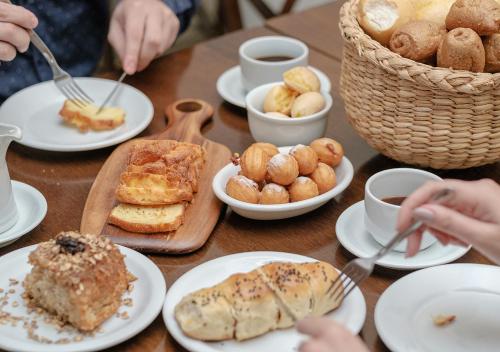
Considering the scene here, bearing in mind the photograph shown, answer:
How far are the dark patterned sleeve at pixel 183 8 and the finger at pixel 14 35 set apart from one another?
59cm

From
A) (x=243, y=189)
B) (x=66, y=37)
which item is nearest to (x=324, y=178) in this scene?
(x=243, y=189)

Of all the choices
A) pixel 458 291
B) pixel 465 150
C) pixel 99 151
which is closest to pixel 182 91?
pixel 99 151

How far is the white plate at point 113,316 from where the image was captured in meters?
1.03

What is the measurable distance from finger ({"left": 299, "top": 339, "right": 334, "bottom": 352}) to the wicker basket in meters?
0.58

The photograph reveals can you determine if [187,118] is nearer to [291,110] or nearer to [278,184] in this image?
[291,110]

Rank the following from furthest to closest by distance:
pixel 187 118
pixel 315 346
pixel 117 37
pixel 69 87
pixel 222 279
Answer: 1. pixel 117 37
2. pixel 69 87
3. pixel 187 118
4. pixel 222 279
5. pixel 315 346

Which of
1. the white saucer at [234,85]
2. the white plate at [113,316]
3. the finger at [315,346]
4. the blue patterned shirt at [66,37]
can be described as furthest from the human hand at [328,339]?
the blue patterned shirt at [66,37]

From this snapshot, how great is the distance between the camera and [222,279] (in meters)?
1.16

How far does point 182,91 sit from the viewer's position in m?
1.84

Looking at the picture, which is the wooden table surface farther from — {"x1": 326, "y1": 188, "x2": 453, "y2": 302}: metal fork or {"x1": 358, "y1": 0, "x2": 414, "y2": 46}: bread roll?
{"x1": 358, "y1": 0, "x2": 414, "y2": 46}: bread roll

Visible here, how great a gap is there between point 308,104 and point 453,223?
0.62 metres

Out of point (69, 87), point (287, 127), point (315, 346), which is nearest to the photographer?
point (315, 346)

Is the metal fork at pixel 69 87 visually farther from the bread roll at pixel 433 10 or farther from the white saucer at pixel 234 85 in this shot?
the bread roll at pixel 433 10

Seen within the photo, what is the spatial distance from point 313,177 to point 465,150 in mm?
277
